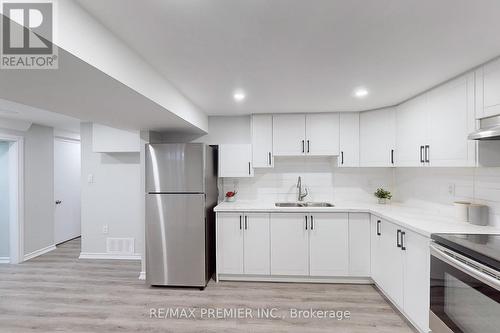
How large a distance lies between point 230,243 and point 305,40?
250 cm

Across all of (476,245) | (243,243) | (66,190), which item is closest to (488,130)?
(476,245)

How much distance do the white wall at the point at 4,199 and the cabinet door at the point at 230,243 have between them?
11.7ft

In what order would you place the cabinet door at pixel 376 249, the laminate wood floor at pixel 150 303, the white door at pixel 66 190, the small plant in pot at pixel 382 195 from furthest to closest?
the white door at pixel 66 190, the small plant in pot at pixel 382 195, the cabinet door at pixel 376 249, the laminate wood floor at pixel 150 303

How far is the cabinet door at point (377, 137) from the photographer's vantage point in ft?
10.4

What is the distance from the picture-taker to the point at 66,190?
5.01 metres

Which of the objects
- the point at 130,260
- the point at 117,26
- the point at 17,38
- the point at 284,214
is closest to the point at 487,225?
the point at 284,214

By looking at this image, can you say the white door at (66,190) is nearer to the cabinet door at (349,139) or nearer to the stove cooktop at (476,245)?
the cabinet door at (349,139)

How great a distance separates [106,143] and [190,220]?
1.97m

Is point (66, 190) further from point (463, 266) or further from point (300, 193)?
point (463, 266)

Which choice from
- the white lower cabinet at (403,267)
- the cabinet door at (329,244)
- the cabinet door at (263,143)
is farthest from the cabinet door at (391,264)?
the cabinet door at (263,143)

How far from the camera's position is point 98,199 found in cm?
412

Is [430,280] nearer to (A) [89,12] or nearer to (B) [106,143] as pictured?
(A) [89,12]
